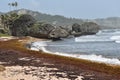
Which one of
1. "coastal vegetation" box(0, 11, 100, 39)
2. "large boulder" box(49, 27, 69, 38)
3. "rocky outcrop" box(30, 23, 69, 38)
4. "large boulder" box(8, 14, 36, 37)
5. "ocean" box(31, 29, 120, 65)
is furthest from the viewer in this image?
"large boulder" box(8, 14, 36, 37)

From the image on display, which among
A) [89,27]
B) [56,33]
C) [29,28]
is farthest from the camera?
[89,27]

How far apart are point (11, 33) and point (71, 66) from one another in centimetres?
9307

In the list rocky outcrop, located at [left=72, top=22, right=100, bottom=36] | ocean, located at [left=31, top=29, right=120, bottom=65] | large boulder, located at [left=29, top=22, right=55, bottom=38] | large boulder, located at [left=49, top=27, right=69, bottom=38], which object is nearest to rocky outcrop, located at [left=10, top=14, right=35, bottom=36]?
large boulder, located at [left=29, top=22, right=55, bottom=38]

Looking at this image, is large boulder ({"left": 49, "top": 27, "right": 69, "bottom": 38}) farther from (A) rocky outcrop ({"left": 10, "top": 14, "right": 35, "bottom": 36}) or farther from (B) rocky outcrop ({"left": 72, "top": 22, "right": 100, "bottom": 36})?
(B) rocky outcrop ({"left": 72, "top": 22, "right": 100, "bottom": 36})

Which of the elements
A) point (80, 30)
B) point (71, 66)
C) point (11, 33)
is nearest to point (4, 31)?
point (11, 33)

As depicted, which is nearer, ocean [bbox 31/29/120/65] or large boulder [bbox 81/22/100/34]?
ocean [bbox 31/29/120/65]

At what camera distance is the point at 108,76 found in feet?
86.2

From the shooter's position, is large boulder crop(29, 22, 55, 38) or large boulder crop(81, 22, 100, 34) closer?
large boulder crop(29, 22, 55, 38)

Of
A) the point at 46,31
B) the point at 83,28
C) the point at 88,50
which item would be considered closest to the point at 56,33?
the point at 46,31

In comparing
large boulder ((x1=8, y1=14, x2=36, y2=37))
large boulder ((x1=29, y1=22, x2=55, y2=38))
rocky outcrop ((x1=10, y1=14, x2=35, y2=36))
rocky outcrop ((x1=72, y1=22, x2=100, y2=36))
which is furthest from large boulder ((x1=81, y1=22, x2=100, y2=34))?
large boulder ((x1=29, y1=22, x2=55, y2=38))

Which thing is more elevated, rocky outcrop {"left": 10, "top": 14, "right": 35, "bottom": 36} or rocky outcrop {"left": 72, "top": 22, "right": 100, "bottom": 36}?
rocky outcrop {"left": 10, "top": 14, "right": 35, "bottom": 36}

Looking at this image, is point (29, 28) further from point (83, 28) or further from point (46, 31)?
point (83, 28)

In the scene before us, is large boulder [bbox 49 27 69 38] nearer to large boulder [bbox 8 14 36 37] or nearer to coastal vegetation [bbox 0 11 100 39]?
coastal vegetation [bbox 0 11 100 39]

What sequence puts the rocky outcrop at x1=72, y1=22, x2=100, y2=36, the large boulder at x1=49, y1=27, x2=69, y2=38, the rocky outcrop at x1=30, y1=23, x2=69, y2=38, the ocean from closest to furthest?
1. the ocean
2. the large boulder at x1=49, y1=27, x2=69, y2=38
3. the rocky outcrop at x1=30, y1=23, x2=69, y2=38
4. the rocky outcrop at x1=72, y1=22, x2=100, y2=36
